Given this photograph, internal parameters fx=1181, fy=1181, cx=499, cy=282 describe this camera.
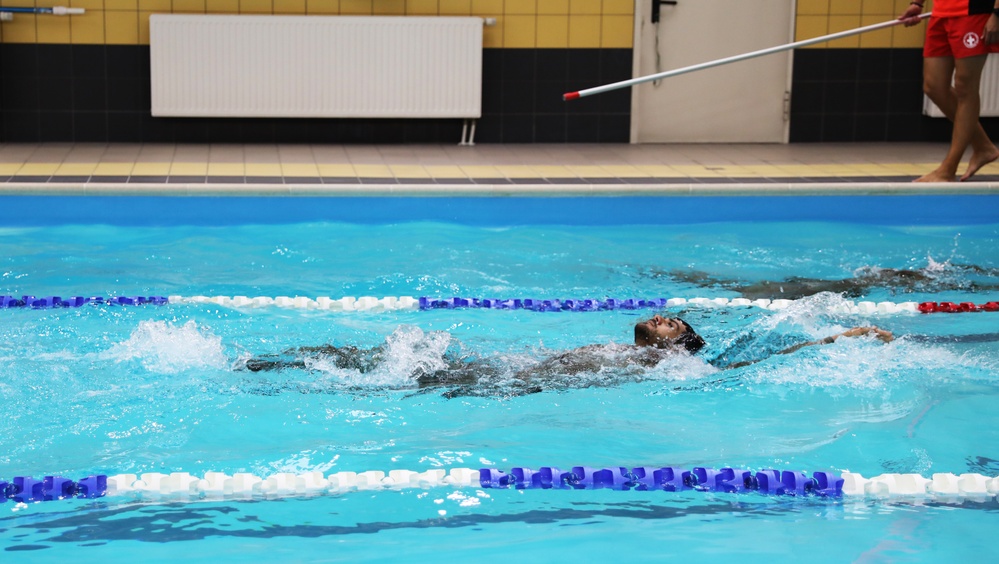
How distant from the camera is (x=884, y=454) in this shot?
3.84 meters

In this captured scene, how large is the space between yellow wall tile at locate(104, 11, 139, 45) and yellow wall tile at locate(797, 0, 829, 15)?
5.25m

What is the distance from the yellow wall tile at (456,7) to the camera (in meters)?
9.37

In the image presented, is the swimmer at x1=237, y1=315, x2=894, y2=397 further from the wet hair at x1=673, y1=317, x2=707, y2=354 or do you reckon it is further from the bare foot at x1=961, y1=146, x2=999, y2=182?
the bare foot at x1=961, y1=146, x2=999, y2=182

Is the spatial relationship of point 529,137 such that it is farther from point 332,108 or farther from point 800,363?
point 800,363

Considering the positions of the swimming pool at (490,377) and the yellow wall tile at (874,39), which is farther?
the yellow wall tile at (874,39)

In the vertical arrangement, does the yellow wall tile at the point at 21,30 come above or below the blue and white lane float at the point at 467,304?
above

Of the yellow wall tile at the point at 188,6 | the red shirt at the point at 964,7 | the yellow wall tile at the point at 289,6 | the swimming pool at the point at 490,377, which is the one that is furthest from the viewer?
the yellow wall tile at the point at 289,6

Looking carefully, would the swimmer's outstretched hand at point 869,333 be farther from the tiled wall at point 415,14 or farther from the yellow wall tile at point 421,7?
the yellow wall tile at point 421,7

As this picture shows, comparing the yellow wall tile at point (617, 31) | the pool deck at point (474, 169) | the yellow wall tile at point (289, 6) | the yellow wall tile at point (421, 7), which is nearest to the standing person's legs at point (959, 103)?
the pool deck at point (474, 169)

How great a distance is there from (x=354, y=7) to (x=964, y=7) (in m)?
→ 4.56

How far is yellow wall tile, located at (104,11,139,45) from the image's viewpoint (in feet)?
29.6

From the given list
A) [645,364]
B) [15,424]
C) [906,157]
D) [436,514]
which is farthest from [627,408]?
[906,157]

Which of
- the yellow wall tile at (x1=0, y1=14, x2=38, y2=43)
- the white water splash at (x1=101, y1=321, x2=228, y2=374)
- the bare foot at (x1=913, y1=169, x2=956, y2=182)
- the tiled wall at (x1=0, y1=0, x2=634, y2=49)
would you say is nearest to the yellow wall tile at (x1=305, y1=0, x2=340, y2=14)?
the tiled wall at (x1=0, y1=0, x2=634, y2=49)

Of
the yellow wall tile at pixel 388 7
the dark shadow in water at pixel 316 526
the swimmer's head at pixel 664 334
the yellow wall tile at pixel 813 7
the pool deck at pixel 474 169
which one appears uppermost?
the yellow wall tile at pixel 813 7
